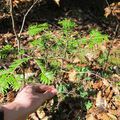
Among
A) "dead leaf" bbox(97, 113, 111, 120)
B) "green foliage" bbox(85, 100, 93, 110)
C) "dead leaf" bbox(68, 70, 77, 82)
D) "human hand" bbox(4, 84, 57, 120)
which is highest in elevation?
"human hand" bbox(4, 84, 57, 120)

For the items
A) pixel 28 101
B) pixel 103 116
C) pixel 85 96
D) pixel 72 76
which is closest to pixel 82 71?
pixel 72 76

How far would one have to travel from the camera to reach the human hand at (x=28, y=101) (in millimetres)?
2037

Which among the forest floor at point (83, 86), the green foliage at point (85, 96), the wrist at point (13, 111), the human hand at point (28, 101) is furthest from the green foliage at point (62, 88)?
the wrist at point (13, 111)

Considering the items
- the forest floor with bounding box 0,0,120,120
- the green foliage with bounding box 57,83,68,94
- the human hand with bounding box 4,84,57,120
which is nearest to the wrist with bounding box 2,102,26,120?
the human hand with bounding box 4,84,57,120

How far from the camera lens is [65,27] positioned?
3.12 metres

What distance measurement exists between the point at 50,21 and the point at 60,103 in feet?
6.23

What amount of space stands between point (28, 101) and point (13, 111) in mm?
247

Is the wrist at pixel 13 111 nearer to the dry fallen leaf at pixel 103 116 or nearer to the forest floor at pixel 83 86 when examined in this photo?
the forest floor at pixel 83 86

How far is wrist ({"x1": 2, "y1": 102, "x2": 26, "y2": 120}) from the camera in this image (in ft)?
6.37

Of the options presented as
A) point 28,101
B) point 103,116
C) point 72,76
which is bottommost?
point 103,116

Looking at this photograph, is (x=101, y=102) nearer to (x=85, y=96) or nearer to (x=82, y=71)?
(x=85, y=96)

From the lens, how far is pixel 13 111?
6.60 ft

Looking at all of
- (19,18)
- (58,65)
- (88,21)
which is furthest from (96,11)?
(58,65)

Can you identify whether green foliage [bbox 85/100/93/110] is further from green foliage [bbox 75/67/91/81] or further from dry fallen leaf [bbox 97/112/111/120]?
green foliage [bbox 75/67/91/81]
